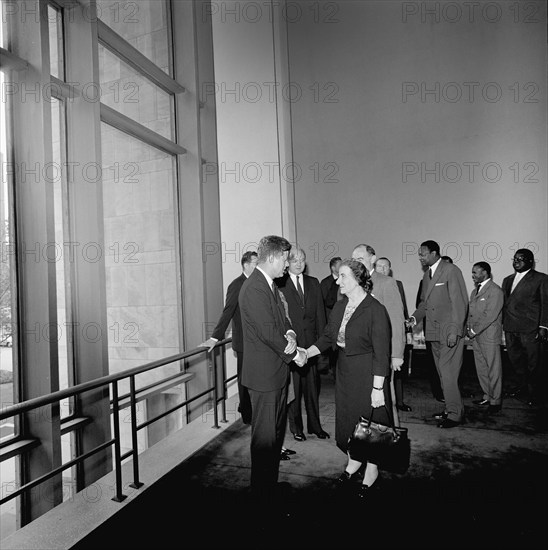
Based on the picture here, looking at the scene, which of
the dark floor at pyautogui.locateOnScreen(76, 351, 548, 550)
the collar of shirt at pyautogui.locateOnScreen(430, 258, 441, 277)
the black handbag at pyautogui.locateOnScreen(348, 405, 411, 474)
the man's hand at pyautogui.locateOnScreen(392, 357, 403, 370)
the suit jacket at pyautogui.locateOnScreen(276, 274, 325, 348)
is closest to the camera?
the dark floor at pyautogui.locateOnScreen(76, 351, 548, 550)

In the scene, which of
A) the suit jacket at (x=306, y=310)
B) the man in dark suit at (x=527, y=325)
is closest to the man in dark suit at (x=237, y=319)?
the suit jacket at (x=306, y=310)

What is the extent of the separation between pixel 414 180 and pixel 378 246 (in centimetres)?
131

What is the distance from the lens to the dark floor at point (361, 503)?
2.24m

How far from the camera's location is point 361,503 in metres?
2.56

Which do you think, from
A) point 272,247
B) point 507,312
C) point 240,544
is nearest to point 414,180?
point 507,312

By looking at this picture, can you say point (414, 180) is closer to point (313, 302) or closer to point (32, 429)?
point (313, 302)

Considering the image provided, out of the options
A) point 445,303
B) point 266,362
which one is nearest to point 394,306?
point 445,303

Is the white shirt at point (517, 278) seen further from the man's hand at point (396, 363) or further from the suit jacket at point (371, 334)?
the suit jacket at point (371, 334)

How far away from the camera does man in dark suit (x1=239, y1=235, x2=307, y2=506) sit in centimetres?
248

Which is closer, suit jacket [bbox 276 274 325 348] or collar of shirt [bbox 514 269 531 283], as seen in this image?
suit jacket [bbox 276 274 325 348]

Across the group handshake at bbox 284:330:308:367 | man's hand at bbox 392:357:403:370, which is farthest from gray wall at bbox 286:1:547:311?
handshake at bbox 284:330:308:367

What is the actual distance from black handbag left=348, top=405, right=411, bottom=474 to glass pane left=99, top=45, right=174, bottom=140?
13.3ft

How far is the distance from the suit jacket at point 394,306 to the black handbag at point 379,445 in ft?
3.96

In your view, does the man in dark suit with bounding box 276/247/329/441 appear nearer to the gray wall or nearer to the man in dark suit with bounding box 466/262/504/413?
the man in dark suit with bounding box 466/262/504/413
